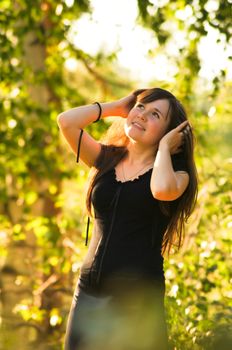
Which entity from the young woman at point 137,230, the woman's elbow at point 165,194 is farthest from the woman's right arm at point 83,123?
the woman's elbow at point 165,194

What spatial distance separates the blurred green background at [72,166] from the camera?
16.2ft

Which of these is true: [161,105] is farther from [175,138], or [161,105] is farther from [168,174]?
[168,174]

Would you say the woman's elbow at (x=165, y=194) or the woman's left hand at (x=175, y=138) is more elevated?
the woman's left hand at (x=175, y=138)

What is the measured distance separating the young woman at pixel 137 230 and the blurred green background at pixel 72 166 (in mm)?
521

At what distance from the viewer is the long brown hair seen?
3.24 m

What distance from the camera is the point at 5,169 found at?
7.22 m

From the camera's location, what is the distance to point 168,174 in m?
3.06

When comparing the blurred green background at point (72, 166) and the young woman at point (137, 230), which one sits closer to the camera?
Result: the young woman at point (137, 230)

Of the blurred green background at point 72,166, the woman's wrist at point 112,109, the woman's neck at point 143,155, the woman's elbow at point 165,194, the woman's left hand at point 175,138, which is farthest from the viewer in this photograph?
the blurred green background at point 72,166

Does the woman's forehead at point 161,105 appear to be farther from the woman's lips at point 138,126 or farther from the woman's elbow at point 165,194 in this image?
the woman's elbow at point 165,194

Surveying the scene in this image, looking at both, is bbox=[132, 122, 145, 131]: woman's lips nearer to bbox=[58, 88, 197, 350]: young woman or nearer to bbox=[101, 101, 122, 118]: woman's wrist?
bbox=[58, 88, 197, 350]: young woman

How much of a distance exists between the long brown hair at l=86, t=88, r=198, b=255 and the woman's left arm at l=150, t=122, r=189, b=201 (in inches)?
2.1

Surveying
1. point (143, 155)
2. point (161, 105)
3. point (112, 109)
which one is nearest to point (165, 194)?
point (143, 155)

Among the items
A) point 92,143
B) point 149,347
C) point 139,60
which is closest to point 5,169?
point 139,60
